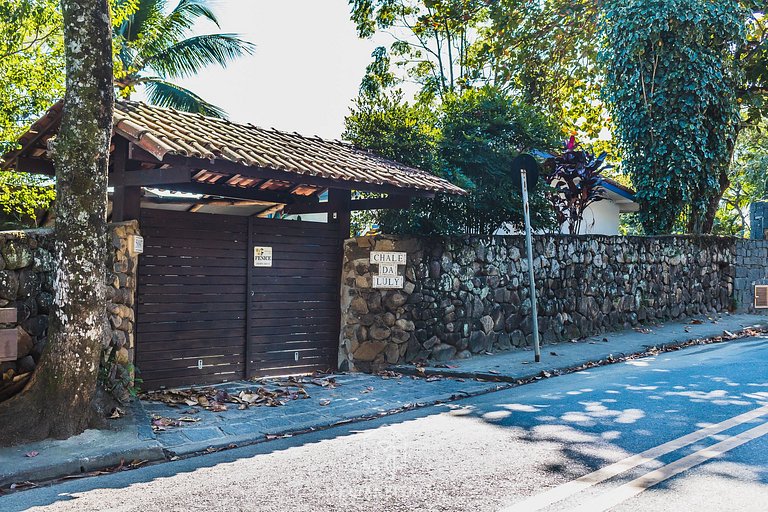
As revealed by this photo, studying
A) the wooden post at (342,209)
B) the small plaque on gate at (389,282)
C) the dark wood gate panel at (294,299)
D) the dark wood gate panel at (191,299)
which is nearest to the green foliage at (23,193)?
the dark wood gate panel at (191,299)

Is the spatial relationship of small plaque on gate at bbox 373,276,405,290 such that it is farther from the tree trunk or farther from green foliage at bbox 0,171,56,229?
green foliage at bbox 0,171,56,229

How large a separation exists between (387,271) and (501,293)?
2.54 metres

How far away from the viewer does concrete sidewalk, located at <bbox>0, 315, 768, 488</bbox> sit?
5.51m

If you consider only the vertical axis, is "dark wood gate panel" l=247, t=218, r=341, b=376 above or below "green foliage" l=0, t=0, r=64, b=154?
below

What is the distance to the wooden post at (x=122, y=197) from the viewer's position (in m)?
7.98

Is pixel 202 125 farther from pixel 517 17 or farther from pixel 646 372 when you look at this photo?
pixel 517 17

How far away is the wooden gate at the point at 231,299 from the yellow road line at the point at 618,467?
545 cm

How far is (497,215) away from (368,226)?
2409mm

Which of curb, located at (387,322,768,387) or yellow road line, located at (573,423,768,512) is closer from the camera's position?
yellow road line, located at (573,423,768,512)

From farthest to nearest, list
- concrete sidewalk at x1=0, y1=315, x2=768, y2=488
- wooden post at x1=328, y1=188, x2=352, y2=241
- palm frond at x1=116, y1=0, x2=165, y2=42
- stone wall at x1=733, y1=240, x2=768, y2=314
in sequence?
palm frond at x1=116, y1=0, x2=165, y2=42, stone wall at x1=733, y1=240, x2=768, y2=314, wooden post at x1=328, y1=188, x2=352, y2=241, concrete sidewalk at x1=0, y1=315, x2=768, y2=488

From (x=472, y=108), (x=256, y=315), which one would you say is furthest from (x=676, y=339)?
(x=256, y=315)

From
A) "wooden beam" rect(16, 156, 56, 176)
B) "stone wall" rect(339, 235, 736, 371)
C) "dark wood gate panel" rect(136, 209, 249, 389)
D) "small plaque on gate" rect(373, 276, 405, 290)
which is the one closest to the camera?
"dark wood gate panel" rect(136, 209, 249, 389)

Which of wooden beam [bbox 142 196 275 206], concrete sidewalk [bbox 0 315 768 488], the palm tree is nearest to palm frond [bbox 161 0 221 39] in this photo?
the palm tree

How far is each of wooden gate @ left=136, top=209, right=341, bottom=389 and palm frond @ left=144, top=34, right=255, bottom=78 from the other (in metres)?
13.0
